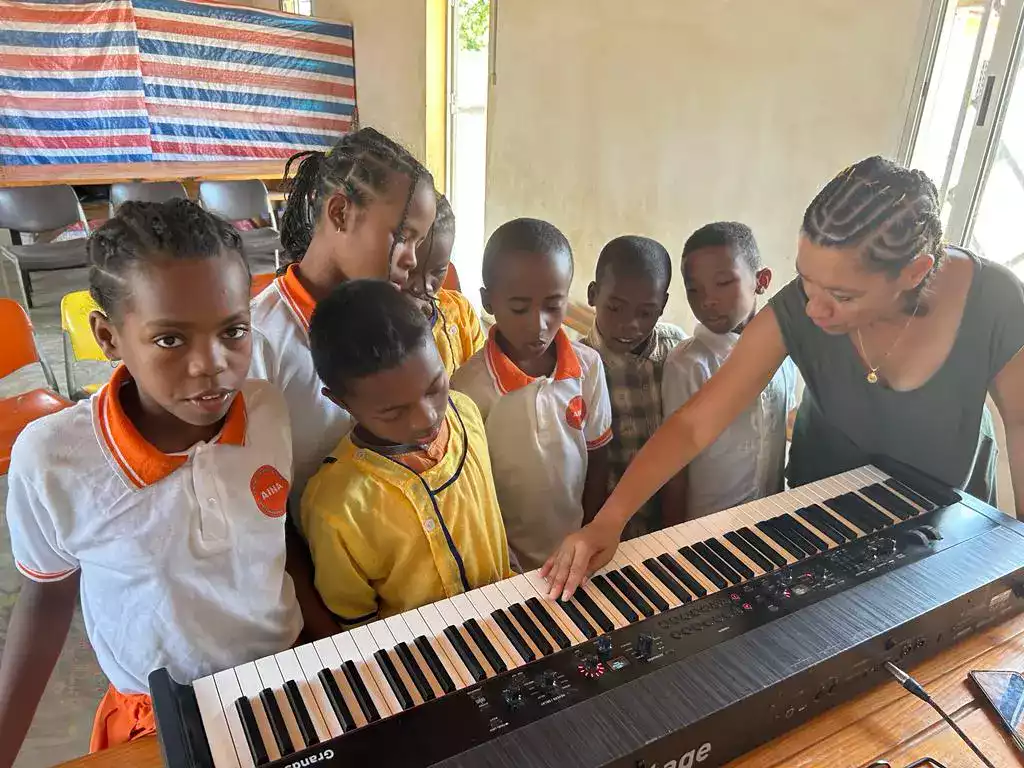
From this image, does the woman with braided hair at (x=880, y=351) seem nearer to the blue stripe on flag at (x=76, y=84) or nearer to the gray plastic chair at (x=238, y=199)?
the gray plastic chair at (x=238, y=199)

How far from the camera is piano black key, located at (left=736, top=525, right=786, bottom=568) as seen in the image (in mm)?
1128

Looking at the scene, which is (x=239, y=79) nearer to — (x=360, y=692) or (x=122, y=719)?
(x=122, y=719)

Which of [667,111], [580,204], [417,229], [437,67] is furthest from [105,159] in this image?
[417,229]

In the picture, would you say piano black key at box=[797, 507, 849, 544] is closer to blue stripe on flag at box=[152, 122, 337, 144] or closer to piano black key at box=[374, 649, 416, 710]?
piano black key at box=[374, 649, 416, 710]

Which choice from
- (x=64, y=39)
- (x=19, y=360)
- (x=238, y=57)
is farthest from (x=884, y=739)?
(x=238, y=57)

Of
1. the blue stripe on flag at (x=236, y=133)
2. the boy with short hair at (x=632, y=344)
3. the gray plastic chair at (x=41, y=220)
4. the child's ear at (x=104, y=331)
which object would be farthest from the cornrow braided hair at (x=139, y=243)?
the blue stripe on flag at (x=236, y=133)

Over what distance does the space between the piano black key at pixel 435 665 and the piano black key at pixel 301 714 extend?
157mm

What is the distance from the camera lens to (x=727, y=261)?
1708 millimetres

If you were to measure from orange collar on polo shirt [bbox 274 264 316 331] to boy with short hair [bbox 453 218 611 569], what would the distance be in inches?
15.3

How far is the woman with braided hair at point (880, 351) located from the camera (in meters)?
1.21

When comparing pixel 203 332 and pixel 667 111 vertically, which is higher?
pixel 667 111

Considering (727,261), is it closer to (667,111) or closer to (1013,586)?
(1013,586)

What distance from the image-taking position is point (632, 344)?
1.77 metres

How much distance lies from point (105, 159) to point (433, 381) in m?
6.44
